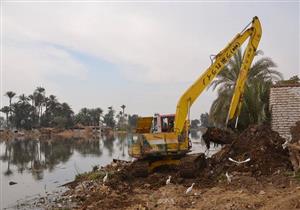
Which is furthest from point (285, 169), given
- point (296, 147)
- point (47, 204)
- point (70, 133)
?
point (70, 133)

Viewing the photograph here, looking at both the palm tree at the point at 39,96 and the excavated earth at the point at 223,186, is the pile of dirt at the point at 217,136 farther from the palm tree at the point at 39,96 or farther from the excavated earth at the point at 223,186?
the palm tree at the point at 39,96

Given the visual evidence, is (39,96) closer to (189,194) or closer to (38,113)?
(38,113)

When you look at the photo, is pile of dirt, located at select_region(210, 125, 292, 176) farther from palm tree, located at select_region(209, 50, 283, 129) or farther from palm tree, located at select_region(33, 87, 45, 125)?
palm tree, located at select_region(33, 87, 45, 125)

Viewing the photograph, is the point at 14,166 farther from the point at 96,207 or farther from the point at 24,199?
the point at 96,207

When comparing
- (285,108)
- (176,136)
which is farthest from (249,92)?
(176,136)

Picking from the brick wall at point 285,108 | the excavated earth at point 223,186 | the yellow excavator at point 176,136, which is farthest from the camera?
the brick wall at point 285,108

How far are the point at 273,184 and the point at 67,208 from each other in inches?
239

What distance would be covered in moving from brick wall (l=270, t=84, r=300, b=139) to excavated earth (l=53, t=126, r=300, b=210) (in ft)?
11.7

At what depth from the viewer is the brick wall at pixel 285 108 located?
59.6ft

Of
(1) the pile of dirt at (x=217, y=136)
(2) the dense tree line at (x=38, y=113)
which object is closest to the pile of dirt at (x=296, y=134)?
(1) the pile of dirt at (x=217, y=136)

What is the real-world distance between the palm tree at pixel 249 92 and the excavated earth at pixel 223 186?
7.55 metres

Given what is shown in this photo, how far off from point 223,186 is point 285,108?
8.26m

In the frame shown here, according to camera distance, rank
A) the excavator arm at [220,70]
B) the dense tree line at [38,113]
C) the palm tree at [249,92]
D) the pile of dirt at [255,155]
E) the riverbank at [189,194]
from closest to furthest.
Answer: the riverbank at [189,194], the pile of dirt at [255,155], the excavator arm at [220,70], the palm tree at [249,92], the dense tree line at [38,113]

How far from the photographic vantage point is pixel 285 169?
40.9 ft
